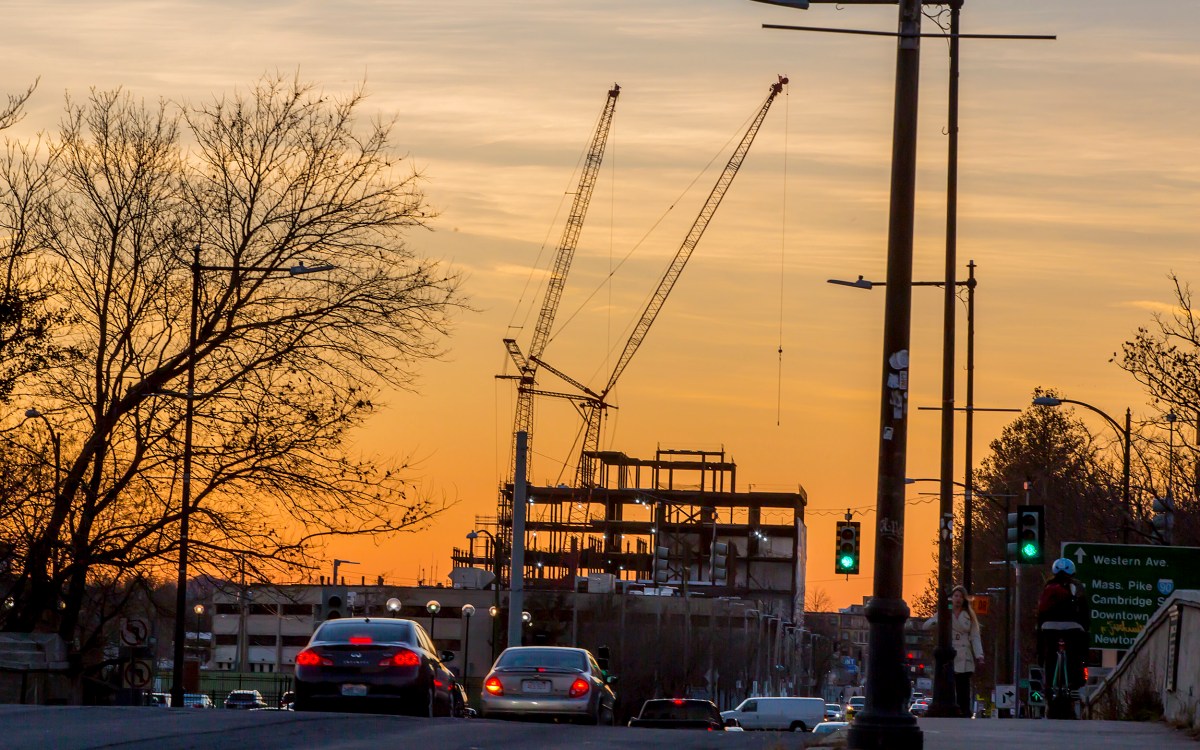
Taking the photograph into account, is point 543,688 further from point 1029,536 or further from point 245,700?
point 245,700

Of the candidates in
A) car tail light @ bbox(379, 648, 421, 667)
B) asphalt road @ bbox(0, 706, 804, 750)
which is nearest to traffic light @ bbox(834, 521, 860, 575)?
car tail light @ bbox(379, 648, 421, 667)

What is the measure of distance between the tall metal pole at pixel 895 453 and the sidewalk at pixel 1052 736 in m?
1.56

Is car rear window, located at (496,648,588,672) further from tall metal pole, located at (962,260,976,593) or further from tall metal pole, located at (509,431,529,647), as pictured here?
tall metal pole, located at (509,431,529,647)

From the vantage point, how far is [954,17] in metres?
31.9

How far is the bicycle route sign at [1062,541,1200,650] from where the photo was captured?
108 feet

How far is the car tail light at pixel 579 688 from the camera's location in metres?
23.8

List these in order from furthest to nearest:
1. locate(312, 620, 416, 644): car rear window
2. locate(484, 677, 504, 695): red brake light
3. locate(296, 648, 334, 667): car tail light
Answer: locate(484, 677, 504, 695): red brake light → locate(312, 620, 416, 644): car rear window → locate(296, 648, 334, 667): car tail light

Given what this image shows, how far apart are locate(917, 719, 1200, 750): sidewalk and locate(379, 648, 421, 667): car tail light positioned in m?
6.61

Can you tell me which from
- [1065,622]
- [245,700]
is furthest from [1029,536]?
[245,700]

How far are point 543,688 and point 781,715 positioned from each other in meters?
39.6

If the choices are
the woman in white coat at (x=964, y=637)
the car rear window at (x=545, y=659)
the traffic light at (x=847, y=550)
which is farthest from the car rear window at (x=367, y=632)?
the traffic light at (x=847, y=550)

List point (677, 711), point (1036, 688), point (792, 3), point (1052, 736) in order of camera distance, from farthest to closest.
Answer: point (677, 711)
point (1036, 688)
point (1052, 736)
point (792, 3)

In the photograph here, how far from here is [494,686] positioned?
24234mm

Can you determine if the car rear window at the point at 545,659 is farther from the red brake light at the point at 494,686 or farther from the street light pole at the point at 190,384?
the street light pole at the point at 190,384
